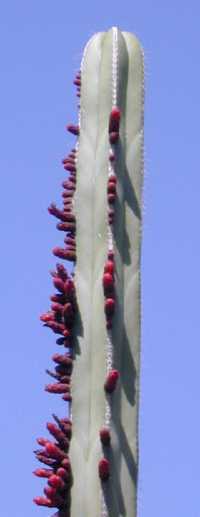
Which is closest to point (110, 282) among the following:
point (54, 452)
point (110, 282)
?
point (110, 282)

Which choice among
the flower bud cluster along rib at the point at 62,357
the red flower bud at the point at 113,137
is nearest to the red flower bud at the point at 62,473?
the flower bud cluster along rib at the point at 62,357

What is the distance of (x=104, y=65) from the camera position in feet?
25.2

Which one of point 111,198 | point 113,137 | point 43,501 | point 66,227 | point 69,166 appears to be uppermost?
point 113,137

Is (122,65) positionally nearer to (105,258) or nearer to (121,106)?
(121,106)

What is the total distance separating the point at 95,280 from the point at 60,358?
40cm

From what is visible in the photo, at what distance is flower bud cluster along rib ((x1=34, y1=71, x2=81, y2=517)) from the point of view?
6695mm

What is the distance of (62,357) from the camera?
6969 millimetres

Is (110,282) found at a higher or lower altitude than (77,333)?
higher

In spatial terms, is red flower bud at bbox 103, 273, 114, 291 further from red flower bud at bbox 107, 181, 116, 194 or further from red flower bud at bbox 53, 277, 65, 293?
red flower bud at bbox 107, 181, 116, 194

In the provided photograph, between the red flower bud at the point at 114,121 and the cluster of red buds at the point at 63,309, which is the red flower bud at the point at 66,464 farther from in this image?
the red flower bud at the point at 114,121

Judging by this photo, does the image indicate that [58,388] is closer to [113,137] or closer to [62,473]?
[62,473]

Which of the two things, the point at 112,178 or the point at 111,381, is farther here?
the point at 112,178

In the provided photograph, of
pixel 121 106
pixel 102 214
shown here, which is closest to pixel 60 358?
pixel 102 214

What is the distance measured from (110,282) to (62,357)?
39 centimetres
